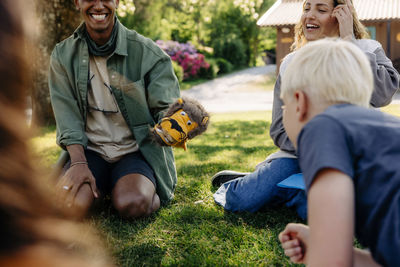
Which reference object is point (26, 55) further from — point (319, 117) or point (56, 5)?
point (56, 5)

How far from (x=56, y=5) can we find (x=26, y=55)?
791 cm

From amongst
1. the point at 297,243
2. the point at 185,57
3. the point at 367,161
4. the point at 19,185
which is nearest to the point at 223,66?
the point at 185,57

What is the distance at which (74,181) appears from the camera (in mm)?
3000

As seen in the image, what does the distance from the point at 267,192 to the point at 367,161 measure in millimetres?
1868

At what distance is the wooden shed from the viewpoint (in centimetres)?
1587

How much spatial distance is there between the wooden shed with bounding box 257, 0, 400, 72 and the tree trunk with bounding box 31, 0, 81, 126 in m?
9.98

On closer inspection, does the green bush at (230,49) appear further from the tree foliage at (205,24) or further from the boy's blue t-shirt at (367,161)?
the boy's blue t-shirt at (367,161)

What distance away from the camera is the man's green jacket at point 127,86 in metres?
3.31

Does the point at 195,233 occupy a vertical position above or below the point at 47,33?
below

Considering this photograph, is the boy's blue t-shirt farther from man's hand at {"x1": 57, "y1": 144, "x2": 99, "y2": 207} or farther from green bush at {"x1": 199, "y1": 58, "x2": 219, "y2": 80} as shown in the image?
green bush at {"x1": 199, "y1": 58, "x2": 219, "y2": 80}

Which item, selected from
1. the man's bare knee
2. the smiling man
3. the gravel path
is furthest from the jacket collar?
the gravel path

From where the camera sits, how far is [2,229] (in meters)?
0.69

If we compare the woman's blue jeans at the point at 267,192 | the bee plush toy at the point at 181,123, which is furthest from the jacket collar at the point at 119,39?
the woman's blue jeans at the point at 267,192

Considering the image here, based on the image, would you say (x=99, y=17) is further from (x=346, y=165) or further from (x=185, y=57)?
(x=185, y=57)
